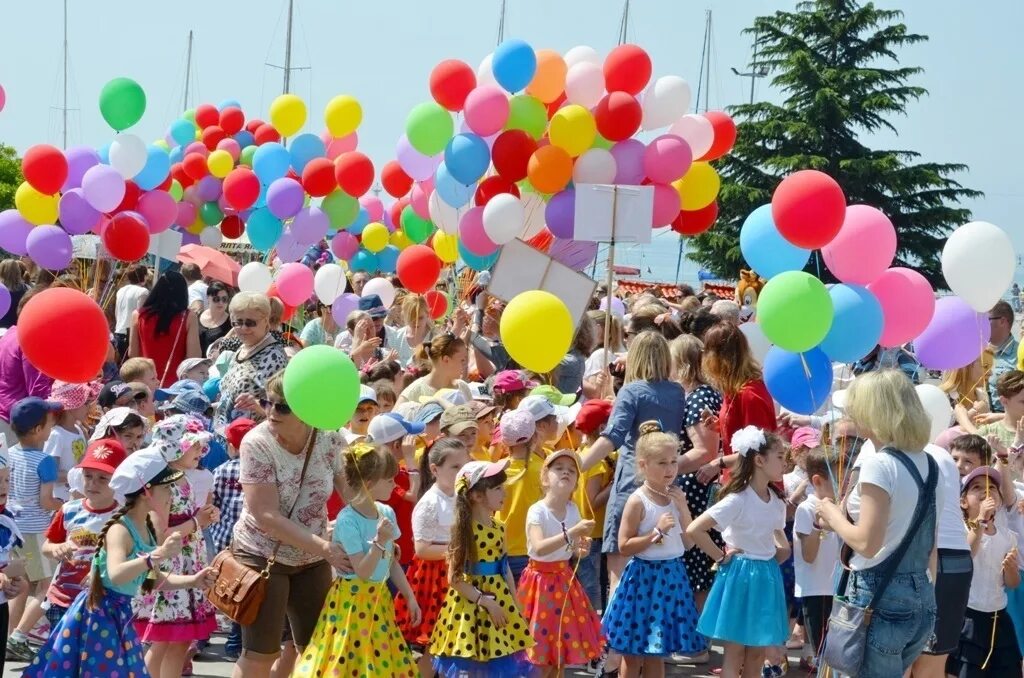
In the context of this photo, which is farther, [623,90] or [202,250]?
[202,250]

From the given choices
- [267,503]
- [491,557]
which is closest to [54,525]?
[267,503]

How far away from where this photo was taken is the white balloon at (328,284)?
11.7 meters

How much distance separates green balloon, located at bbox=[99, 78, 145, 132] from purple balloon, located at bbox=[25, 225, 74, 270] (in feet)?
5.55

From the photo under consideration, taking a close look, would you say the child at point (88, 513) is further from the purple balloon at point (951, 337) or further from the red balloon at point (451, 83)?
the red balloon at point (451, 83)

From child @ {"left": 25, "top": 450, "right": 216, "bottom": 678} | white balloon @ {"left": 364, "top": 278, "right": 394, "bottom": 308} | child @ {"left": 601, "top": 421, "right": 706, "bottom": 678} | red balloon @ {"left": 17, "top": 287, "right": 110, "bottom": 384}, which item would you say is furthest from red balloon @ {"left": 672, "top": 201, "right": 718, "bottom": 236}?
child @ {"left": 25, "top": 450, "right": 216, "bottom": 678}

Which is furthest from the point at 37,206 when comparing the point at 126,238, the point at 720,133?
the point at 720,133

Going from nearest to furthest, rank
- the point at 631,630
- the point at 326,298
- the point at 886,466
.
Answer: the point at 886,466 → the point at 631,630 → the point at 326,298

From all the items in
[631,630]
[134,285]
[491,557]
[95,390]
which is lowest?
[631,630]

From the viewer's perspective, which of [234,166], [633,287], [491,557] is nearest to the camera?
[491,557]

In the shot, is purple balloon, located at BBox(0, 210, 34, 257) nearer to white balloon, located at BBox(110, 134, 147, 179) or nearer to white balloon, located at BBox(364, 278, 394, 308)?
white balloon, located at BBox(110, 134, 147, 179)

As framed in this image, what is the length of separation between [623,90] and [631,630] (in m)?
5.19

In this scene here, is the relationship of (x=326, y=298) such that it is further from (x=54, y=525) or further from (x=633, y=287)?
(x=633, y=287)

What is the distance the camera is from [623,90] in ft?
32.7

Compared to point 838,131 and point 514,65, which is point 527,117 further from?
point 838,131
